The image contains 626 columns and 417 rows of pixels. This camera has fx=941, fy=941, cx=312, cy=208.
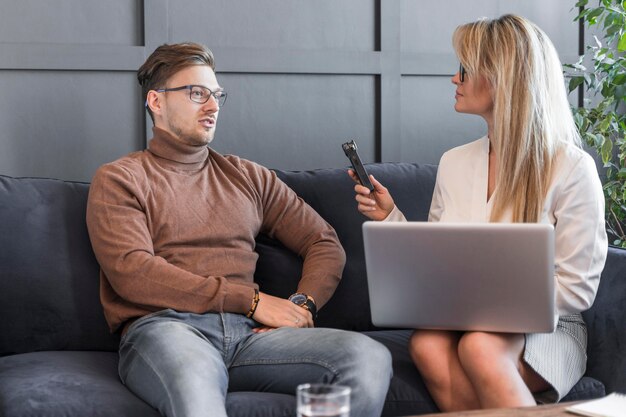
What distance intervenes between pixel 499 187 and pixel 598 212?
0.24m

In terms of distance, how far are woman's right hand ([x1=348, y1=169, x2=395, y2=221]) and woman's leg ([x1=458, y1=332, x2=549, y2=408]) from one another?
19.5 inches

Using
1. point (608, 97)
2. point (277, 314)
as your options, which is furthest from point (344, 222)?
point (608, 97)

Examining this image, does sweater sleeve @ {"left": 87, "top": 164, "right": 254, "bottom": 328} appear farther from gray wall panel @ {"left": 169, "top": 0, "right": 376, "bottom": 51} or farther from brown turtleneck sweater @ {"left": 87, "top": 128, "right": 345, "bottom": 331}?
gray wall panel @ {"left": 169, "top": 0, "right": 376, "bottom": 51}

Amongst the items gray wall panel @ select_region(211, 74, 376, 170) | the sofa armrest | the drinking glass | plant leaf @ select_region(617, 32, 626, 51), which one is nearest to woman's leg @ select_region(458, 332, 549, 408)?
the sofa armrest

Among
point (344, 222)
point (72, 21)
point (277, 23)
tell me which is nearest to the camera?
point (344, 222)

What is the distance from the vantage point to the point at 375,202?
2.45m

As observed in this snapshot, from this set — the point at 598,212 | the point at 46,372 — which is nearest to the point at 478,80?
the point at 598,212

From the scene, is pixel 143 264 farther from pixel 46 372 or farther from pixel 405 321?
pixel 405 321

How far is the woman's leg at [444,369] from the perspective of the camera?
Result: 6.89ft

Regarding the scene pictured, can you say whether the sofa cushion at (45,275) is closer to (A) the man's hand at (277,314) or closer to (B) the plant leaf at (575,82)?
(A) the man's hand at (277,314)

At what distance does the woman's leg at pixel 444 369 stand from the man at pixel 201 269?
10 cm

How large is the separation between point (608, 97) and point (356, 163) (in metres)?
1.30

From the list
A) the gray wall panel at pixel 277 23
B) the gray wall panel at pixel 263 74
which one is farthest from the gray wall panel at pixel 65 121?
the gray wall panel at pixel 277 23

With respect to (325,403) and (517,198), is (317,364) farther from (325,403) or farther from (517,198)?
(325,403)
